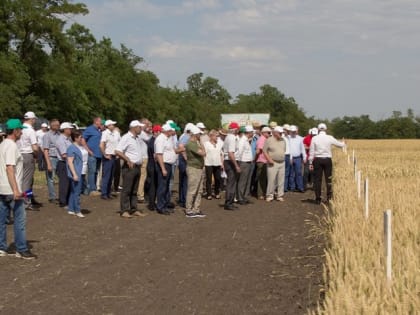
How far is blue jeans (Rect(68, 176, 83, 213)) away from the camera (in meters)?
13.5

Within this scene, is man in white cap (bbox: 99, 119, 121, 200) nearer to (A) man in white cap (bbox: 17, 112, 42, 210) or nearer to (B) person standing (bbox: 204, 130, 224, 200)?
(B) person standing (bbox: 204, 130, 224, 200)

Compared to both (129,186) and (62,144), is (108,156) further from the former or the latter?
(129,186)

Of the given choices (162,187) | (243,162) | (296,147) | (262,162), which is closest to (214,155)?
(243,162)

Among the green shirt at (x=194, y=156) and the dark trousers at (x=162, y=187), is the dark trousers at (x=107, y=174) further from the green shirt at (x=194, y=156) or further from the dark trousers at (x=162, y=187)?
the green shirt at (x=194, y=156)

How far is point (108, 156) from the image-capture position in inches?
669

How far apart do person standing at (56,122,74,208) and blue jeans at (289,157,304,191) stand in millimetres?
7288

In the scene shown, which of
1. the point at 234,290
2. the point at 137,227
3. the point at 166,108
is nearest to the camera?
the point at 234,290

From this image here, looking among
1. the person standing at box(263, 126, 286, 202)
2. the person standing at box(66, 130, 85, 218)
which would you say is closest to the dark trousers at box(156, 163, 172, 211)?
the person standing at box(66, 130, 85, 218)

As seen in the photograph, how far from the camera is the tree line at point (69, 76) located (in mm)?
42688

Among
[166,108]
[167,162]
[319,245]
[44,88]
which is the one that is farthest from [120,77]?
[319,245]

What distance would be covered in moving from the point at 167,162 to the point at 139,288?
6587 millimetres

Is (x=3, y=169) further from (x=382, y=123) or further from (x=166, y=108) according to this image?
(x=382, y=123)

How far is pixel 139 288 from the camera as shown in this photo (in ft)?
25.7

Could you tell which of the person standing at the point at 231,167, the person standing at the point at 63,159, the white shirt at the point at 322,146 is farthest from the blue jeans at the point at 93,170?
the white shirt at the point at 322,146
